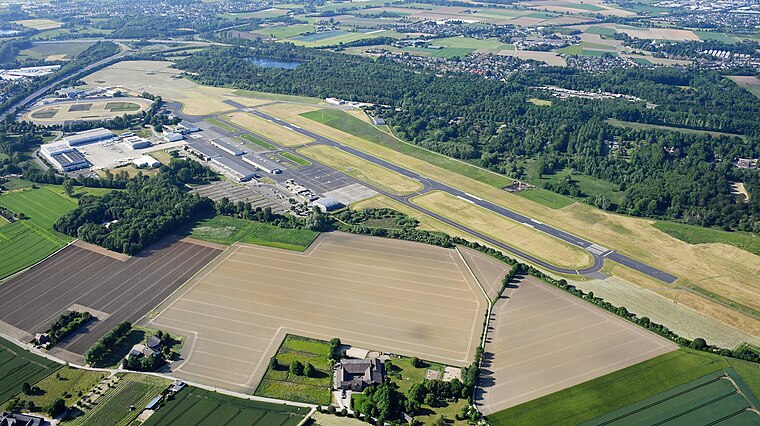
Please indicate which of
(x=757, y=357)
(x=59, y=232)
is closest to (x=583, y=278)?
(x=757, y=357)

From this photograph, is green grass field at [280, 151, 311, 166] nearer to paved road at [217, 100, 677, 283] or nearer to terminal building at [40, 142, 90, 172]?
paved road at [217, 100, 677, 283]

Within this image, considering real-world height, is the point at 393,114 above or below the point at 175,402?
above

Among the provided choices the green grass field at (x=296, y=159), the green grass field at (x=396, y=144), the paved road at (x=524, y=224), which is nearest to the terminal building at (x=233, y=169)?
the green grass field at (x=296, y=159)

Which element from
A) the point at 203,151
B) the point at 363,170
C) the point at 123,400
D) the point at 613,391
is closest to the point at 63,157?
the point at 203,151

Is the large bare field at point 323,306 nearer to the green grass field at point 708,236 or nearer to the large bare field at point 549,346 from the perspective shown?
the large bare field at point 549,346

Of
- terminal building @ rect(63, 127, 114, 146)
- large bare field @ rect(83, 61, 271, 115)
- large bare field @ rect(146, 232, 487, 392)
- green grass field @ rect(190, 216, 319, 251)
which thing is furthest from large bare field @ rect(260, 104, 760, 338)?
terminal building @ rect(63, 127, 114, 146)

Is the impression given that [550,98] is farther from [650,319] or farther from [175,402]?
[175,402]
